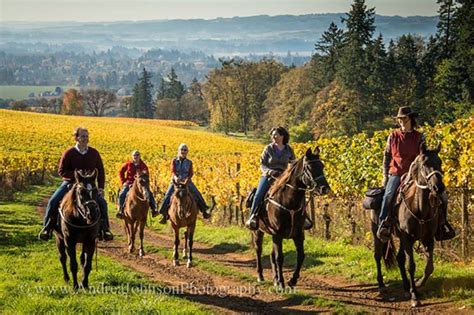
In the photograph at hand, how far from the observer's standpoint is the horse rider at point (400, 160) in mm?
10227

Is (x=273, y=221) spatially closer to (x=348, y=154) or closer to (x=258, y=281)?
(x=258, y=281)

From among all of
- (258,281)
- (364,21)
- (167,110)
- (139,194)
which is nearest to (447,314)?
(258,281)

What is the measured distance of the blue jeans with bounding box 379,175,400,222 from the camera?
10450mm

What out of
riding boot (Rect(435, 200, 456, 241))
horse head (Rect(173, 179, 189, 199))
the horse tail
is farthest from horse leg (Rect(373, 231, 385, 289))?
horse head (Rect(173, 179, 189, 199))

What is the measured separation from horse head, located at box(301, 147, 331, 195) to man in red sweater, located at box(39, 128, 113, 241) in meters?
4.07

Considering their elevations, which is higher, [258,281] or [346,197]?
[346,197]

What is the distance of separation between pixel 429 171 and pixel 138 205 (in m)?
10.9

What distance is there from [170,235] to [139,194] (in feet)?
17.3

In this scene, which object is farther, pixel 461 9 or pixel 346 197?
pixel 461 9

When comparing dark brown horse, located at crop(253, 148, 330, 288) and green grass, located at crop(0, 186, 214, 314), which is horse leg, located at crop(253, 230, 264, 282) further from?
green grass, located at crop(0, 186, 214, 314)

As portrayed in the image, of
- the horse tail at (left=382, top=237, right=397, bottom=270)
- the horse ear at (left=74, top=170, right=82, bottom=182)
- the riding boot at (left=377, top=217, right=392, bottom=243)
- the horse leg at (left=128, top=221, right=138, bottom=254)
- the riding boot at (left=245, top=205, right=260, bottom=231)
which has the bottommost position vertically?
the horse leg at (left=128, top=221, right=138, bottom=254)

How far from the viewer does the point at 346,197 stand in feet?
57.9

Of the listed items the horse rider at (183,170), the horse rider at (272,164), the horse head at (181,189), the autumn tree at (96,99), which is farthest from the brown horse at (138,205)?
the autumn tree at (96,99)

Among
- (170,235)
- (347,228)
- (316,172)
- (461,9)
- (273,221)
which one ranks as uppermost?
(461,9)
